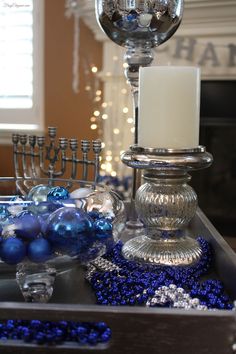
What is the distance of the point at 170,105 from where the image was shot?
0.66 meters

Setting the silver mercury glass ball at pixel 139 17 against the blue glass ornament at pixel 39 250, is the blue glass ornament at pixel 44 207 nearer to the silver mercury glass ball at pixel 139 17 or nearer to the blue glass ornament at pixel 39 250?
the blue glass ornament at pixel 39 250

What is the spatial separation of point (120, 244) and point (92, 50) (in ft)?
5.86

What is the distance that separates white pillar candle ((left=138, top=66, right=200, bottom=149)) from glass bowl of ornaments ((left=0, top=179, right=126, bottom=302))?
0.14 m

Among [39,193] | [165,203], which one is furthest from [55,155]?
[165,203]

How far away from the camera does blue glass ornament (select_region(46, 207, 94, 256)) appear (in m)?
0.55

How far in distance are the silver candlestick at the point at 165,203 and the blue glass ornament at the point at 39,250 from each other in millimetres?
160

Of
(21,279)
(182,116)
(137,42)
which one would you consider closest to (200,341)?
(21,279)

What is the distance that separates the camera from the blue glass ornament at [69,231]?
1.80ft

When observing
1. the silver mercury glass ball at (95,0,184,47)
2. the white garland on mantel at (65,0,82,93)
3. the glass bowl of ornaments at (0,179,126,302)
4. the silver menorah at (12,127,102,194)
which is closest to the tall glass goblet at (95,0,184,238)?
the silver mercury glass ball at (95,0,184,47)

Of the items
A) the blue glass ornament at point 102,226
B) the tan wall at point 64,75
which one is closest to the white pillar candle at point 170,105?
the blue glass ornament at point 102,226

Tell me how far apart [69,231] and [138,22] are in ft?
1.42

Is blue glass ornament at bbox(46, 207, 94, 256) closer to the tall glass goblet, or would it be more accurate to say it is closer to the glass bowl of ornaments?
the glass bowl of ornaments

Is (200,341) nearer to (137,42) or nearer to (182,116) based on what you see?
(182,116)

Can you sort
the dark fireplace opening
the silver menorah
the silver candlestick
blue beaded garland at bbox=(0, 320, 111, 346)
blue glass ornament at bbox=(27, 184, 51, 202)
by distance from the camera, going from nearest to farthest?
blue beaded garland at bbox=(0, 320, 111, 346) < the silver candlestick < blue glass ornament at bbox=(27, 184, 51, 202) < the silver menorah < the dark fireplace opening
